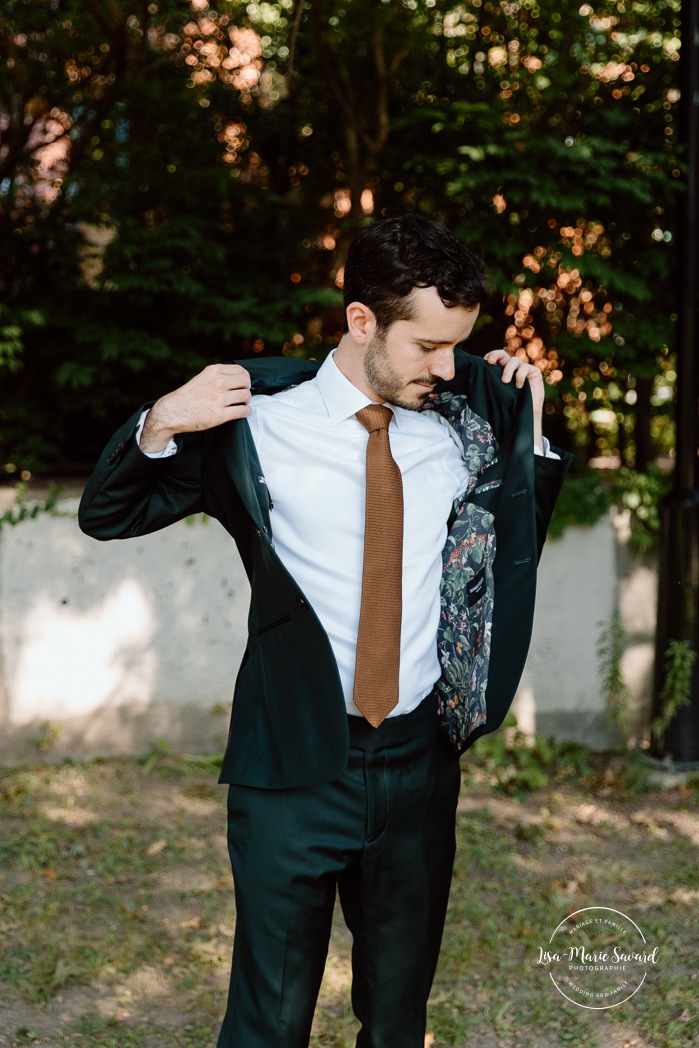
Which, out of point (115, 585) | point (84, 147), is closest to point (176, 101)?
point (84, 147)

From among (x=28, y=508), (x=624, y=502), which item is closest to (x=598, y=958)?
(x=624, y=502)

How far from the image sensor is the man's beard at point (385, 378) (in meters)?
2.17

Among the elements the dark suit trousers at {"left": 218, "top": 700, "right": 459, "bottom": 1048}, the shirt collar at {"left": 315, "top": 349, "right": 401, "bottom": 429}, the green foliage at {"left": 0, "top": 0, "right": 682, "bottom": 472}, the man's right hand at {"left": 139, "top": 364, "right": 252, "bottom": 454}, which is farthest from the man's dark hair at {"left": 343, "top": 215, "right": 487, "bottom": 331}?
the green foliage at {"left": 0, "top": 0, "right": 682, "bottom": 472}

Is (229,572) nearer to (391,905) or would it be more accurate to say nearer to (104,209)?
(104,209)

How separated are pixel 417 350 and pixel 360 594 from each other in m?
0.55

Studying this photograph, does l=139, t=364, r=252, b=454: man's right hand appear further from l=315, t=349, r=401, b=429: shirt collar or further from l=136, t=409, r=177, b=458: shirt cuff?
l=315, t=349, r=401, b=429: shirt collar

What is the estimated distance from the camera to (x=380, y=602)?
2143 mm

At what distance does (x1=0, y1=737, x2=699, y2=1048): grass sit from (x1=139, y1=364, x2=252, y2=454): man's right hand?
2.09 meters

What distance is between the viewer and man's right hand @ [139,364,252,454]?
1.96m

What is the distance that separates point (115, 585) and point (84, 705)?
664mm

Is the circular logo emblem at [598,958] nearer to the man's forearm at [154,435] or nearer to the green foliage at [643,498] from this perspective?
the green foliage at [643,498]

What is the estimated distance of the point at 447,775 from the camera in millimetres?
2359

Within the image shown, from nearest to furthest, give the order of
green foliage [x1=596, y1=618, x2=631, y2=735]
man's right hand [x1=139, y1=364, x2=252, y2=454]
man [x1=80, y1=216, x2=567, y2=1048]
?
man's right hand [x1=139, y1=364, x2=252, y2=454]
man [x1=80, y1=216, x2=567, y2=1048]
green foliage [x1=596, y1=618, x2=631, y2=735]

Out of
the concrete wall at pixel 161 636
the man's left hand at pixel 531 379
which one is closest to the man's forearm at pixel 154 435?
the man's left hand at pixel 531 379
